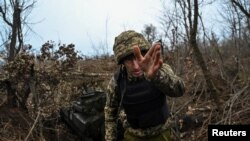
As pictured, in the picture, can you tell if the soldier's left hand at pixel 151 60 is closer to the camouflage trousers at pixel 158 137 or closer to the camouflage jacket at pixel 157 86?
the camouflage jacket at pixel 157 86

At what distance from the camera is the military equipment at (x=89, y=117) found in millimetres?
5812

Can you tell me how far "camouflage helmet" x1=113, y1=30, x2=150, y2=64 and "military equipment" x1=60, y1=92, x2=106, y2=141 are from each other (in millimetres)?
2672

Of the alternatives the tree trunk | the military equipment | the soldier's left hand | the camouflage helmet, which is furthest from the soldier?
the tree trunk

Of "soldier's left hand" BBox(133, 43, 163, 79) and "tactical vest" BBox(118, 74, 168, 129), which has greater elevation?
"soldier's left hand" BBox(133, 43, 163, 79)

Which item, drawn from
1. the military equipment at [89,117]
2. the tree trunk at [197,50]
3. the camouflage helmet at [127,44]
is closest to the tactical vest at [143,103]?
the camouflage helmet at [127,44]

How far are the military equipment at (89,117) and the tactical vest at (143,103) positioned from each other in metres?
2.52

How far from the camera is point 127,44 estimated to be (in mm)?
3250

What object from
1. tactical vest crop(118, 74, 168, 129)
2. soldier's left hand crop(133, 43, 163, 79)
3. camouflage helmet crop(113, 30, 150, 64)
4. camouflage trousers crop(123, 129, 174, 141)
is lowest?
camouflage trousers crop(123, 129, 174, 141)

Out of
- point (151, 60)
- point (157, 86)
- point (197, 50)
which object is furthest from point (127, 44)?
point (197, 50)

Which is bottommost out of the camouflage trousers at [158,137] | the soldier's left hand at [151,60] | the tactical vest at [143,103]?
the camouflage trousers at [158,137]

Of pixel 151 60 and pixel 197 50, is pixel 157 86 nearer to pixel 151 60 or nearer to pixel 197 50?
pixel 151 60

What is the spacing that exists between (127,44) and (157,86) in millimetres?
556

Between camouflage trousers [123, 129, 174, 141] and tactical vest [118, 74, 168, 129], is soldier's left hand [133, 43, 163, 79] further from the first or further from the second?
camouflage trousers [123, 129, 174, 141]

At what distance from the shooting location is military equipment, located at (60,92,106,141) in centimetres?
581
